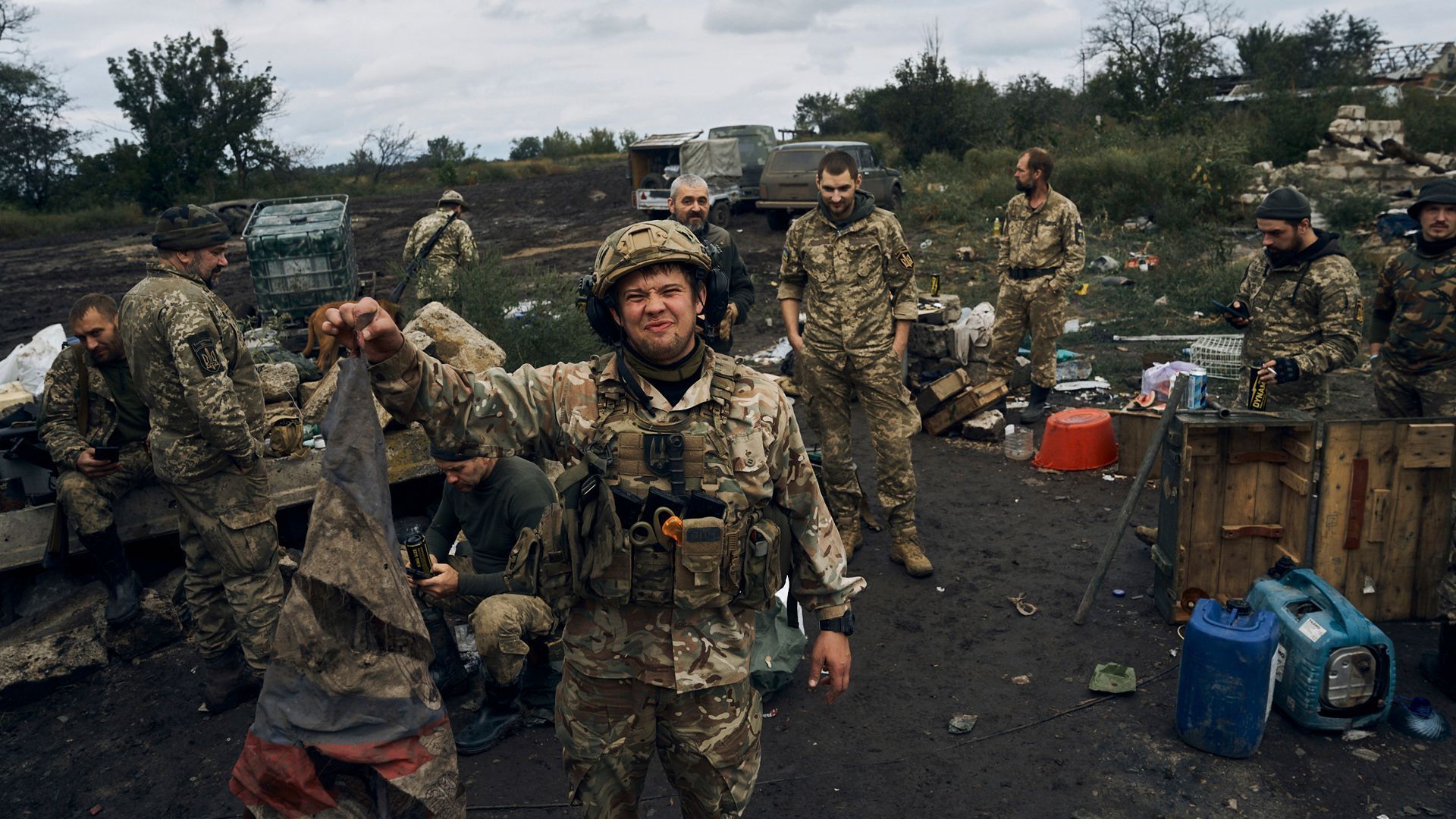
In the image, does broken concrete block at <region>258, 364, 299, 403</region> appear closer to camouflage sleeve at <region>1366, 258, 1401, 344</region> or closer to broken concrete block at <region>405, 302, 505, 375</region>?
broken concrete block at <region>405, 302, 505, 375</region>

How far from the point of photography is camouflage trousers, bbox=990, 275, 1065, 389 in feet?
25.1

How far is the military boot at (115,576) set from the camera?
5078 mm

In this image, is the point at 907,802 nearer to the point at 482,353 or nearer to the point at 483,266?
the point at 482,353

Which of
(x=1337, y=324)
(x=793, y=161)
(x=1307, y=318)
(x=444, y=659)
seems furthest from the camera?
(x=793, y=161)

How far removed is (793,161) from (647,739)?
16635 mm

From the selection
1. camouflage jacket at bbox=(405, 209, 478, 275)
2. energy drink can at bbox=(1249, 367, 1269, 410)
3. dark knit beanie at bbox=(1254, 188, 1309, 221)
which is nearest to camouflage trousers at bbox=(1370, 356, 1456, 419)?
energy drink can at bbox=(1249, 367, 1269, 410)

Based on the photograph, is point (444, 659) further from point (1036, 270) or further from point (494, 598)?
point (1036, 270)

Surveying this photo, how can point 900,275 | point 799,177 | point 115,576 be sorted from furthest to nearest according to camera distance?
point 799,177 < point 900,275 < point 115,576

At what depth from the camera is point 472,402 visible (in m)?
2.34

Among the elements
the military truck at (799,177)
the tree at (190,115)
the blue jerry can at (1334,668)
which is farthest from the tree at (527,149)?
the blue jerry can at (1334,668)

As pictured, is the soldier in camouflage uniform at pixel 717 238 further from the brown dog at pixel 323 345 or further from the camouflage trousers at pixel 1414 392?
the camouflage trousers at pixel 1414 392

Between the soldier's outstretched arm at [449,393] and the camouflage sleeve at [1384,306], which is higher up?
the soldier's outstretched arm at [449,393]

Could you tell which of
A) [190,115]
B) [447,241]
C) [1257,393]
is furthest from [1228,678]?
[190,115]

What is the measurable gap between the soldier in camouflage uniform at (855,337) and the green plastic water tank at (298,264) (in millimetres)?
5304
